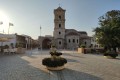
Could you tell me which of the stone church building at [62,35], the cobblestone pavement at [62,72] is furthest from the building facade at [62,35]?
the cobblestone pavement at [62,72]

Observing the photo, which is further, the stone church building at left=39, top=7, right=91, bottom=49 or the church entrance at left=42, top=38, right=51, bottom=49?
the church entrance at left=42, top=38, right=51, bottom=49

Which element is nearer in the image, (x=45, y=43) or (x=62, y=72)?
(x=62, y=72)

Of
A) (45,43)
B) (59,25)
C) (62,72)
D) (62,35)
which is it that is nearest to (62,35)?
(62,35)

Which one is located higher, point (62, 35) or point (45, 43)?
point (62, 35)

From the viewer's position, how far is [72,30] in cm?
8644

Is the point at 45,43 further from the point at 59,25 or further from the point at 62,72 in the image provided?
the point at 62,72

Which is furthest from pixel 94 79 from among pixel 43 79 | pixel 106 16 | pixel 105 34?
pixel 106 16

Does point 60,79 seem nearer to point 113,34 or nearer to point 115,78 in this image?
point 115,78

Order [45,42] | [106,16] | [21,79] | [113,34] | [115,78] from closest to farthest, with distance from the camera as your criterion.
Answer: [21,79]
[115,78]
[113,34]
[106,16]
[45,42]

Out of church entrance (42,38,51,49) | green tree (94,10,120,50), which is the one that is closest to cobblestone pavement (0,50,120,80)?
green tree (94,10,120,50)

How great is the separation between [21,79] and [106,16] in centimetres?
4001

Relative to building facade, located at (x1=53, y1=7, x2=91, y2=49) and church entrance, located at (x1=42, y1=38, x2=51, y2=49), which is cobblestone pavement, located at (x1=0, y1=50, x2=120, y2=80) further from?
church entrance, located at (x1=42, y1=38, x2=51, y2=49)

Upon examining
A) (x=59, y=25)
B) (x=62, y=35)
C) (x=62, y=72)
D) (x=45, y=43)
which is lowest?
(x=62, y=72)

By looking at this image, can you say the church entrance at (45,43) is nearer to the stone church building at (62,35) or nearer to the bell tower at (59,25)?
the stone church building at (62,35)
